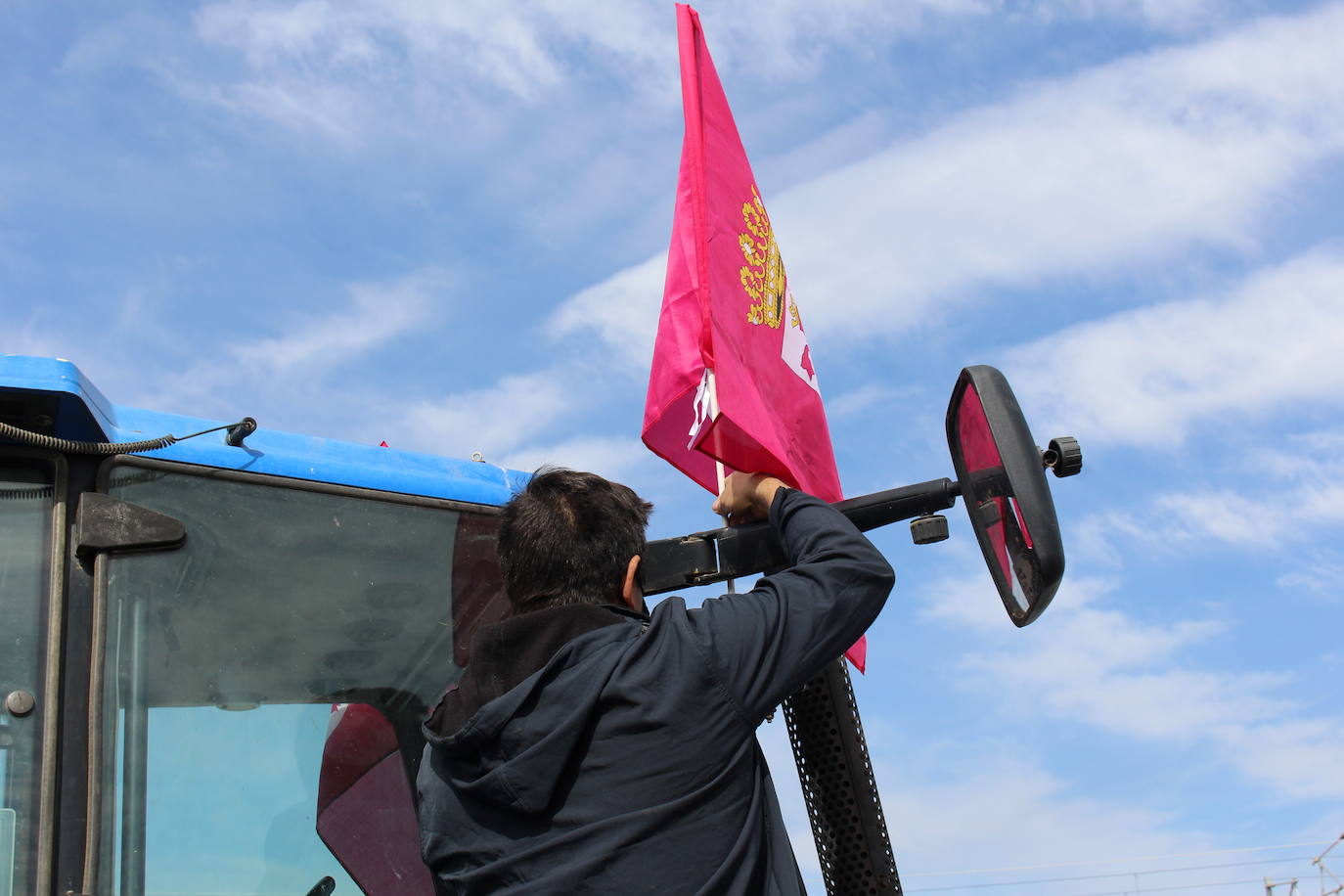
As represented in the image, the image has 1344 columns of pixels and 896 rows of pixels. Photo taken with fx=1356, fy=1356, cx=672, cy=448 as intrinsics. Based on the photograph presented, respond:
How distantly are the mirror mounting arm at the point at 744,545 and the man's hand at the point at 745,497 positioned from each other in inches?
2.7

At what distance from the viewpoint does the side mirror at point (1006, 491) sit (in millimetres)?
1828

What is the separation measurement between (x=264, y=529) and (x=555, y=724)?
0.90 metres

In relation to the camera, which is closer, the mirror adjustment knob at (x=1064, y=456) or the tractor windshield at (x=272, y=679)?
the mirror adjustment knob at (x=1064, y=456)

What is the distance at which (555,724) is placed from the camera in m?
1.74

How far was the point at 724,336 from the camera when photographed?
244 cm

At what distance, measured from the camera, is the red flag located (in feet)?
7.67

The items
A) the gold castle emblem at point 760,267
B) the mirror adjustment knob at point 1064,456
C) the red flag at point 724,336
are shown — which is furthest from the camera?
the gold castle emblem at point 760,267

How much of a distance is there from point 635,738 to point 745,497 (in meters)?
0.59

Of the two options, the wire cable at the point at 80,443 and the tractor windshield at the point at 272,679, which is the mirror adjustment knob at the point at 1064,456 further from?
the wire cable at the point at 80,443

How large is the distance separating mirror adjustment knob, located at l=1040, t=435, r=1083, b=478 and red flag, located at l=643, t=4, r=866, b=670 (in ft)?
1.77

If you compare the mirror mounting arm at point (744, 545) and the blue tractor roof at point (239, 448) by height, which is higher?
the blue tractor roof at point (239, 448)

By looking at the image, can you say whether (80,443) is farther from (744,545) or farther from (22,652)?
(744,545)

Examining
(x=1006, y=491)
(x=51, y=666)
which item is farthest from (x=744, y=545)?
(x=51, y=666)

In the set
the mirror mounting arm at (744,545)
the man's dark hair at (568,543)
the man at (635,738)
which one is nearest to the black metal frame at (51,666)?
the man at (635,738)
